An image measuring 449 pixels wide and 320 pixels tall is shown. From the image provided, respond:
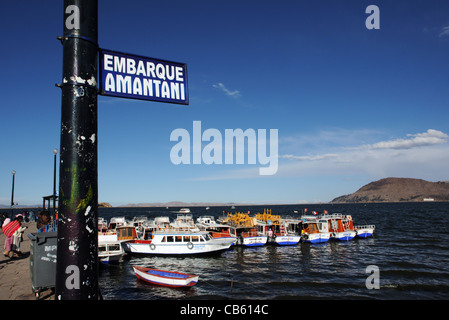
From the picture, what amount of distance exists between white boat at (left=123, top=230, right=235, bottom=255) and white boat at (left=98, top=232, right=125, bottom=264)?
3.72 meters

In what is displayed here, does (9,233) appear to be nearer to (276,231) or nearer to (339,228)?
(276,231)

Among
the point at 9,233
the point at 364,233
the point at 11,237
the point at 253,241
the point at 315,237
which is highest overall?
the point at 9,233

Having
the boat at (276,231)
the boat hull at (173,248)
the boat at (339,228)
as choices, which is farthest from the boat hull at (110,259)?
the boat at (339,228)

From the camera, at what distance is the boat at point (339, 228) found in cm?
4759

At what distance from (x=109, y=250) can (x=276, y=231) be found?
2732cm

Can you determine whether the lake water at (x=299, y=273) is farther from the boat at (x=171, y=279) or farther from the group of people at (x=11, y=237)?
the group of people at (x=11, y=237)

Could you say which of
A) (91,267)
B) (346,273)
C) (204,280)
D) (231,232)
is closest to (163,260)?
(204,280)

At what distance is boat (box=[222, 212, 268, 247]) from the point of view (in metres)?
41.6

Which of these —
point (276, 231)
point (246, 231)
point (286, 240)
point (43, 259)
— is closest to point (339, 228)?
point (276, 231)

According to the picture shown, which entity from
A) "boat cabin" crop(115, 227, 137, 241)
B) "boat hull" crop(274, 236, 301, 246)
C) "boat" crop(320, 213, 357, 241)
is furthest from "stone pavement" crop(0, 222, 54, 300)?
"boat" crop(320, 213, 357, 241)

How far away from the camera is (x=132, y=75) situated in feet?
14.1

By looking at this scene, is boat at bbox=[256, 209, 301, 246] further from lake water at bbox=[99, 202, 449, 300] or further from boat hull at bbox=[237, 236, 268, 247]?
boat hull at bbox=[237, 236, 268, 247]

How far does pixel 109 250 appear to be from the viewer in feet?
97.4
